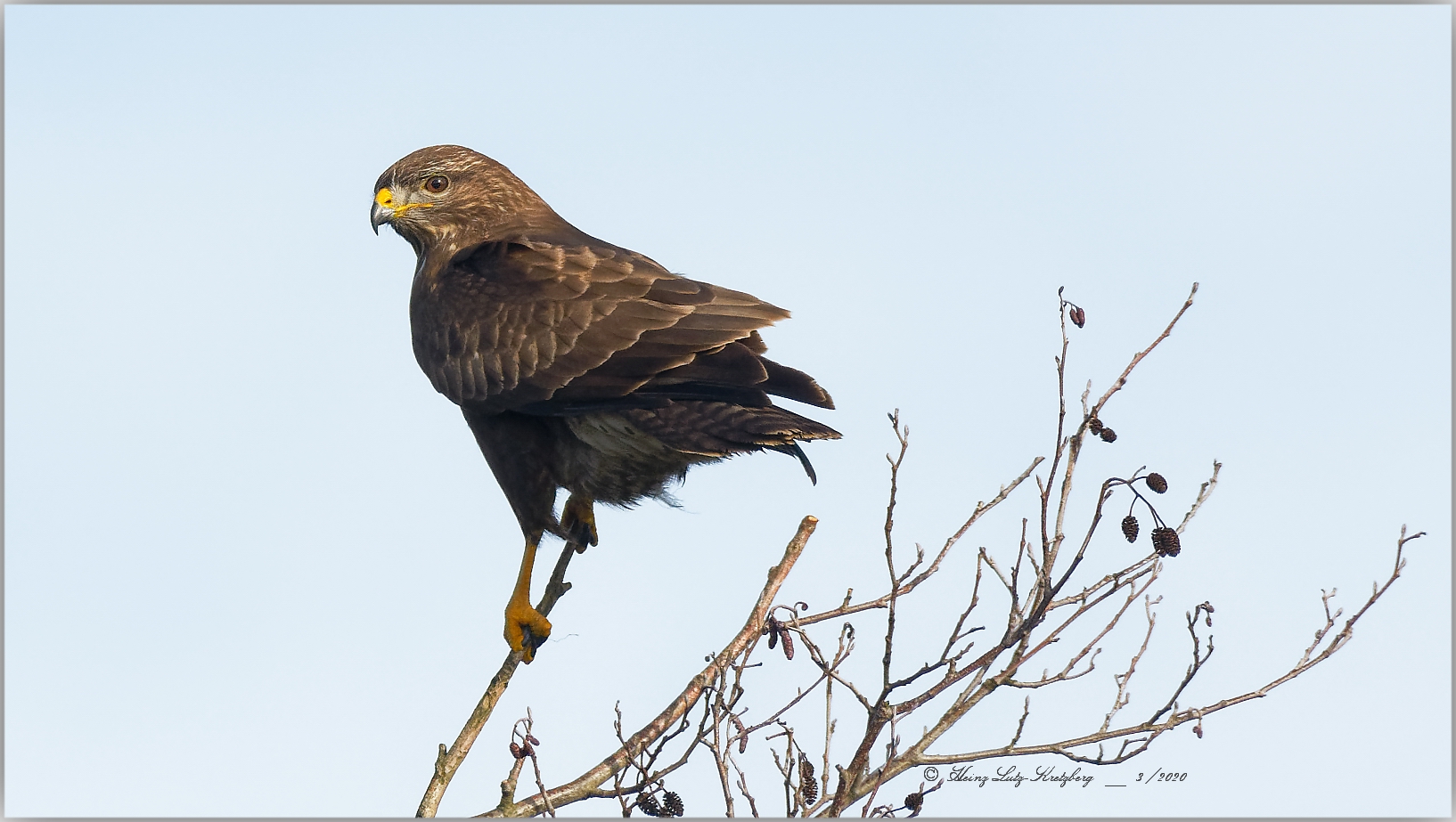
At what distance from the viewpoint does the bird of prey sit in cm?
606

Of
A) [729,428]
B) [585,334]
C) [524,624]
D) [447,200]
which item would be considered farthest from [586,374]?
[447,200]

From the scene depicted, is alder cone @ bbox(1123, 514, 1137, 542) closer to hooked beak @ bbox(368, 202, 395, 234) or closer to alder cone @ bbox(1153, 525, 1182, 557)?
alder cone @ bbox(1153, 525, 1182, 557)

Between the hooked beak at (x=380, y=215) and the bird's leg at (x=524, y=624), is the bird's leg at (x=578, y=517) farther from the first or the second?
the hooked beak at (x=380, y=215)

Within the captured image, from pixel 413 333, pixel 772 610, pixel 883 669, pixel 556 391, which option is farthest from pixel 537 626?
pixel 883 669

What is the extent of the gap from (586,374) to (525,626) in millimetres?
1401

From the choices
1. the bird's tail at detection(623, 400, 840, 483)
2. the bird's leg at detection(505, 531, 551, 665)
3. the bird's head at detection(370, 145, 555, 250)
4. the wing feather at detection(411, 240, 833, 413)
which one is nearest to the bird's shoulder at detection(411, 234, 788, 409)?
the wing feather at detection(411, 240, 833, 413)

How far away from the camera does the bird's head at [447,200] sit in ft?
26.9

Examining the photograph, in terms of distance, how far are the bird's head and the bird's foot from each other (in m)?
2.29

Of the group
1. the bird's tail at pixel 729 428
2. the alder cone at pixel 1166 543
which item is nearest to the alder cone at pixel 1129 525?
the alder cone at pixel 1166 543

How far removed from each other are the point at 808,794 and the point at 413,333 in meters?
3.85

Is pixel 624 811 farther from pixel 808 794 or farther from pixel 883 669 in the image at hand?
pixel 883 669

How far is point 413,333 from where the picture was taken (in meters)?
7.53

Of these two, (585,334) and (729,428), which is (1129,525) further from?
(585,334)

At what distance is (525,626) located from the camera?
23.0ft
